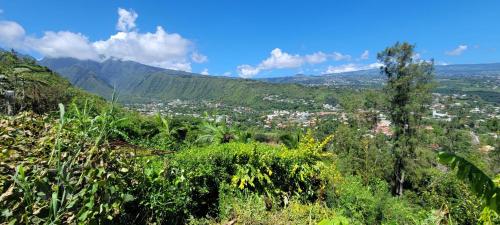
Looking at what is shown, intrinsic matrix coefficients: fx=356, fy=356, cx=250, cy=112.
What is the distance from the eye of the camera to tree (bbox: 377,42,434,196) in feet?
81.0

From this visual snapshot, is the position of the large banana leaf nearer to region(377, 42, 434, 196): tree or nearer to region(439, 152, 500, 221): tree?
region(439, 152, 500, 221): tree

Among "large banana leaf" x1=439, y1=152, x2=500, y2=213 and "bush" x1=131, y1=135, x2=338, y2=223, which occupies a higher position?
"large banana leaf" x1=439, y1=152, x2=500, y2=213

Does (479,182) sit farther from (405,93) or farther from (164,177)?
(405,93)

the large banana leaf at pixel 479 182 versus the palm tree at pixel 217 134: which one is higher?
the large banana leaf at pixel 479 182

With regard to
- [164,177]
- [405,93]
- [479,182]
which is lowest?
[405,93]

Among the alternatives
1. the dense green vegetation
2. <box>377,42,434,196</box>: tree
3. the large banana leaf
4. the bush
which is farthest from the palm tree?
<box>377,42,434,196</box>: tree

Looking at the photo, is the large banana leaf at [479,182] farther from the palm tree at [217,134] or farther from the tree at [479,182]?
the palm tree at [217,134]

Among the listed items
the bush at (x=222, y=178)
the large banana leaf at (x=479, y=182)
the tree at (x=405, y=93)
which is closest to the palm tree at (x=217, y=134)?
the bush at (x=222, y=178)

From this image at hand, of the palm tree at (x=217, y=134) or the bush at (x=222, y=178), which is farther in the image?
the palm tree at (x=217, y=134)

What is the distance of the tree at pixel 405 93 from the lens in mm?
24688

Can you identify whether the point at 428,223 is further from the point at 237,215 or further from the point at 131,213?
the point at 131,213

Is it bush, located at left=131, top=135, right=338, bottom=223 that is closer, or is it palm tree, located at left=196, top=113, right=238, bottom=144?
bush, located at left=131, top=135, right=338, bottom=223

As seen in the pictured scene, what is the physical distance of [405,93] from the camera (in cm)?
2491

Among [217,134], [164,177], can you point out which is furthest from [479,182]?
[217,134]
